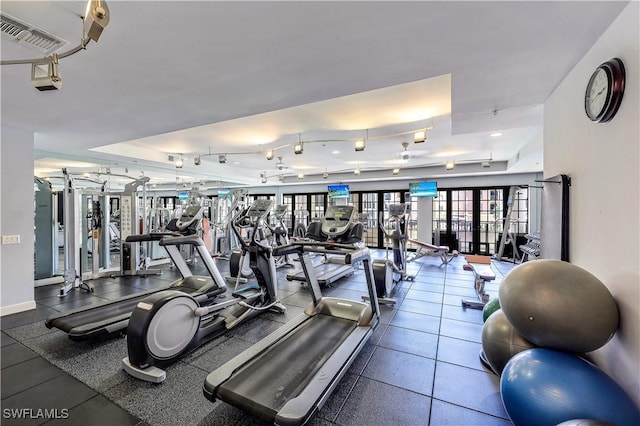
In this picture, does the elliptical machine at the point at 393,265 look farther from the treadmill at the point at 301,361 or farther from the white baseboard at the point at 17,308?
the white baseboard at the point at 17,308

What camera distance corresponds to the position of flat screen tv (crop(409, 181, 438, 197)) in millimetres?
9461

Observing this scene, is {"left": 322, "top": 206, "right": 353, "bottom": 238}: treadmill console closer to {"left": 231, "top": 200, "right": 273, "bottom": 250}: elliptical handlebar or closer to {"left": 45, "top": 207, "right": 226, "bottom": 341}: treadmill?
{"left": 231, "top": 200, "right": 273, "bottom": 250}: elliptical handlebar

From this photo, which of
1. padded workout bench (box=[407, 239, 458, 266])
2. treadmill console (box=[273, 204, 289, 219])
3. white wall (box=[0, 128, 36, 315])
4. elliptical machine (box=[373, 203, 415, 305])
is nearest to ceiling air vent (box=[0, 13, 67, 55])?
white wall (box=[0, 128, 36, 315])

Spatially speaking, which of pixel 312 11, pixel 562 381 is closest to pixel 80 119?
pixel 312 11

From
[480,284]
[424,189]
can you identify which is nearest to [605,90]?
[480,284]

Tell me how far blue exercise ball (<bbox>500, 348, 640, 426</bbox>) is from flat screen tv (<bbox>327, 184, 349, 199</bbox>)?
929 centimetres

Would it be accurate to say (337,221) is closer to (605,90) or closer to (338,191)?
(605,90)

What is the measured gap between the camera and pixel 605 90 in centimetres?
182

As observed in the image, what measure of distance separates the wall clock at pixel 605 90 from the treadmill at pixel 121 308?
13.5 feet

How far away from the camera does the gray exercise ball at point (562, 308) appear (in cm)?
170

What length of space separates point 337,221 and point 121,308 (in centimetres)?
Answer: 307

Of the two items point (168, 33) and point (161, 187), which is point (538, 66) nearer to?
point (168, 33)

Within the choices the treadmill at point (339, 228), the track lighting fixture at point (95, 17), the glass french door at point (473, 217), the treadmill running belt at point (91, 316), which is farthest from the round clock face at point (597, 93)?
the glass french door at point (473, 217)

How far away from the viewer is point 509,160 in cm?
785
